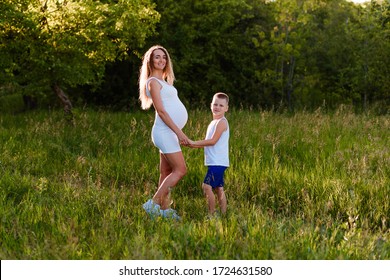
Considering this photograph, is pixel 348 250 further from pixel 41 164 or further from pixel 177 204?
pixel 41 164

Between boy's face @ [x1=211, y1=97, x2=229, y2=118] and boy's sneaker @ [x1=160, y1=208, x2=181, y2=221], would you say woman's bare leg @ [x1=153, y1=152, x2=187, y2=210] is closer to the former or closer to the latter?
boy's sneaker @ [x1=160, y1=208, x2=181, y2=221]

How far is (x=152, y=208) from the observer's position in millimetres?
5496

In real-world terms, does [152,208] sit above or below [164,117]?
below

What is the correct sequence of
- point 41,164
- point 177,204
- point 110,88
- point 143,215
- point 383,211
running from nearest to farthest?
point 143,215, point 383,211, point 177,204, point 41,164, point 110,88

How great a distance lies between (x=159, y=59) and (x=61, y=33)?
6.15 metres

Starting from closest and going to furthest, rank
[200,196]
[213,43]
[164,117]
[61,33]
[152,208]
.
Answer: [164,117] < [152,208] < [200,196] < [61,33] < [213,43]

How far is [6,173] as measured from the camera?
22.6 ft

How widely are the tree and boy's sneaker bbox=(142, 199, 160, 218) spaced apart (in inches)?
234

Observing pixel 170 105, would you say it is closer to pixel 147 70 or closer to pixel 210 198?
pixel 147 70

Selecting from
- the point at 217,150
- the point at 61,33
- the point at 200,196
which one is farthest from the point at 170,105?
the point at 61,33

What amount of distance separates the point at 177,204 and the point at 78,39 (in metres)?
6.18

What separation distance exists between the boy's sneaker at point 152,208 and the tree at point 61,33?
5.96 m

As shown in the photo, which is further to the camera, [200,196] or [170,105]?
[200,196]

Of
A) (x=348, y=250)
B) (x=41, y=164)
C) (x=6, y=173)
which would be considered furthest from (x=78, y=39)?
(x=348, y=250)
